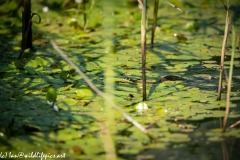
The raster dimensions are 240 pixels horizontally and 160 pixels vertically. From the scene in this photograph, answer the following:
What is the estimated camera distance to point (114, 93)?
215 cm

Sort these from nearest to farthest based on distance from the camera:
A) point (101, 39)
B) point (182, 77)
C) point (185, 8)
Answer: point (182, 77), point (101, 39), point (185, 8)

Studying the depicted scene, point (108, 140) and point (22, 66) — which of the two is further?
point (22, 66)

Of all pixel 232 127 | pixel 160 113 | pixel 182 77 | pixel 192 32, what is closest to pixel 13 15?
pixel 192 32

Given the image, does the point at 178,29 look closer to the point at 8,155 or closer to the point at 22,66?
the point at 22,66

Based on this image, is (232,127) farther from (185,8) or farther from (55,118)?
(185,8)

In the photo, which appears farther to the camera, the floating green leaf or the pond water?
the floating green leaf

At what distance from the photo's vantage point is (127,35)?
3320 mm

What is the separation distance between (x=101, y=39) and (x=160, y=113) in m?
1.42

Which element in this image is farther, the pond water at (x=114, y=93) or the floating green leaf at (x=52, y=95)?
the floating green leaf at (x=52, y=95)

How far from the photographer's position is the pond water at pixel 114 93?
1622mm

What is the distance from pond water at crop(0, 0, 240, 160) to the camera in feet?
5.32

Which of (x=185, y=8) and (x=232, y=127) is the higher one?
(x=185, y=8)

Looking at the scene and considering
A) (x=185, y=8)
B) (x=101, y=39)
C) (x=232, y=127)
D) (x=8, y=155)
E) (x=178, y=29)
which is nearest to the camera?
(x=8, y=155)

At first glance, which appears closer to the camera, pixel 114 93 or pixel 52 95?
pixel 52 95
